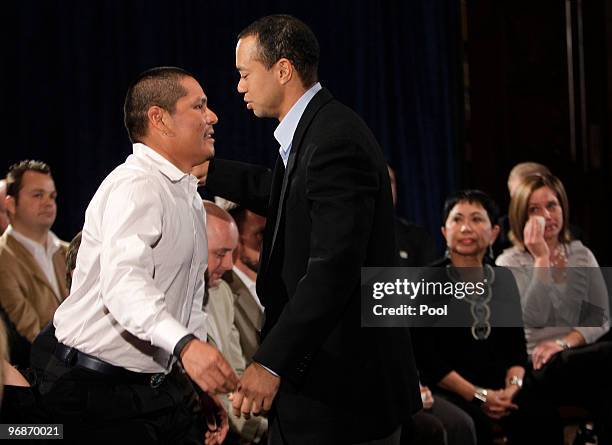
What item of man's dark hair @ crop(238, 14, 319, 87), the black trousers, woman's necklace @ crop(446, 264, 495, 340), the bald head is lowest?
woman's necklace @ crop(446, 264, 495, 340)

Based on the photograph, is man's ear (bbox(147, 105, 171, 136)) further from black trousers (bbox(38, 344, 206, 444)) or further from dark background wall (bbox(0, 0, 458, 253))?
dark background wall (bbox(0, 0, 458, 253))

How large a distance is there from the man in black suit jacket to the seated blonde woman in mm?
1862

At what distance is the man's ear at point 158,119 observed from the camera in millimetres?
2182

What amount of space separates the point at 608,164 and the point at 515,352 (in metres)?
2.18

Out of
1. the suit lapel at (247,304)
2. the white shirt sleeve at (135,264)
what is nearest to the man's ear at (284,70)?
the white shirt sleeve at (135,264)

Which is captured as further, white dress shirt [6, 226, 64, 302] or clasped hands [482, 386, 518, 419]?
white dress shirt [6, 226, 64, 302]

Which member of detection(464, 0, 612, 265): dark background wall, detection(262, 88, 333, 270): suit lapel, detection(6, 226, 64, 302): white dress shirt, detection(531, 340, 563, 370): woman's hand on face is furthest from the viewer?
detection(464, 0, 612, 265): dark background wall

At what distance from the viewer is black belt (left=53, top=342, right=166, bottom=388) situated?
6.72 ft

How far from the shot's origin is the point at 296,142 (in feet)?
6.73

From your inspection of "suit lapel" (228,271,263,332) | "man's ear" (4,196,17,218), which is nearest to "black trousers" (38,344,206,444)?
"suit lapel" (228,271,263,332)

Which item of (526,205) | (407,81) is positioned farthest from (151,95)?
(407,81)

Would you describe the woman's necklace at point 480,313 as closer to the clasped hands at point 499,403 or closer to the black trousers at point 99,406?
the clasped hands at point 499,403

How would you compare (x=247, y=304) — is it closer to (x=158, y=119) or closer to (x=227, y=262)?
(x=227, y=262)

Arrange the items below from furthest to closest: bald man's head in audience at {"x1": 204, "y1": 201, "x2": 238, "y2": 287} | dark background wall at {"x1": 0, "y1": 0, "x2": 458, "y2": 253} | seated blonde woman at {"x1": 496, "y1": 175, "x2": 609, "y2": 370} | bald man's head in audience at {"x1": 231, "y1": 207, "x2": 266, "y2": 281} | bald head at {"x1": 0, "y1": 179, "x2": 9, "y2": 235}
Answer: dark background wall at {"x1": 0, "y1": 0, "x2": 458, "y2": 253} < bald head at {"x1": 0, "y1": 179, "x2": 9, "y2": 235} < seated blonde woman at {"x1": 496, "y1": 175, "x2": 609, "y2": 370} < bald man's head in audience at {"x1": 231, "y1": 207, "x2": 266, "y2": 281} < bald man's head in audience at {"x1": 204, "y1": 201, "x2": 238, "y2": 287}
